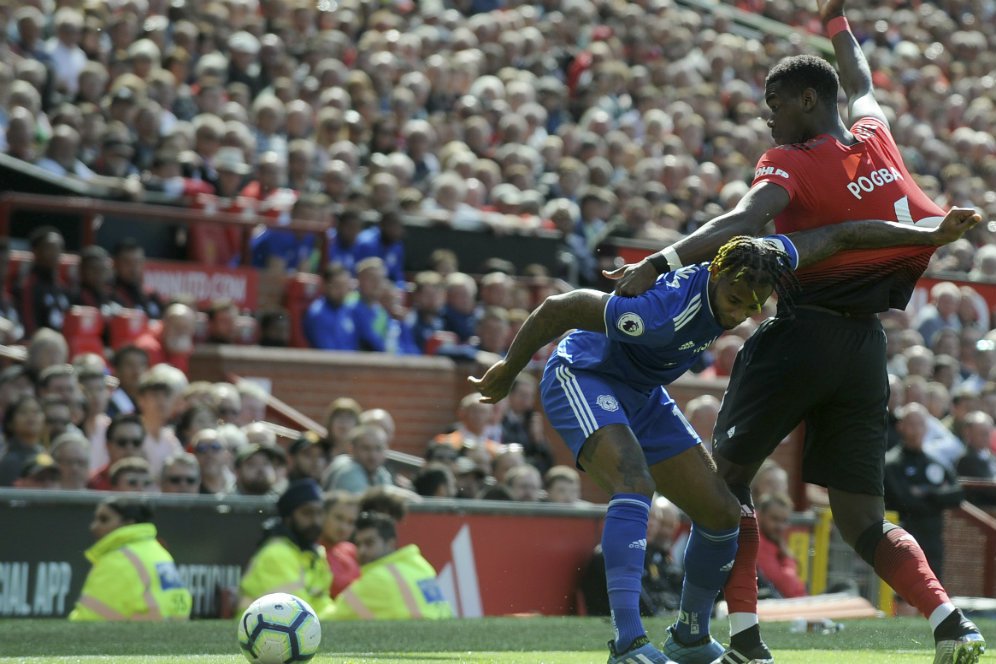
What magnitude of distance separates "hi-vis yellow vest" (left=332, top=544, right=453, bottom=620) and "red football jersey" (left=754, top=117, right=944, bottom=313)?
455 centimetres

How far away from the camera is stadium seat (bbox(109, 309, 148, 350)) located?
12648 millimetres

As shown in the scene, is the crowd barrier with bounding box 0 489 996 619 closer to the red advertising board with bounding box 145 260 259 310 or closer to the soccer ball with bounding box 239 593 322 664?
the red advertising board with bounding box 145 260 259 310

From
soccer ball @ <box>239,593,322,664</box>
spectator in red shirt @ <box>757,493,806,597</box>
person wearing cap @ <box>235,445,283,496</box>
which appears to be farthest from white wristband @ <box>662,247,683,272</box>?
spectator in red shirt @ <box>757,493,806,597</box>

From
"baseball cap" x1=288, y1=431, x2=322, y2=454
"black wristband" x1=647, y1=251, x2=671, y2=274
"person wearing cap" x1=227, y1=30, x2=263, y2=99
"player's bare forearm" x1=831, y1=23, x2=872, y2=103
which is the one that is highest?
"person wearing cap" x1=227, y1=30, x2=263, y2=99

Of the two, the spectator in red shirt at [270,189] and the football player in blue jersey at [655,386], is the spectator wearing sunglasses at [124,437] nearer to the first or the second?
the spectator in red shirt at [270,189]

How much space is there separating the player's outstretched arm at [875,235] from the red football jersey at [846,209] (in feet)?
0.34

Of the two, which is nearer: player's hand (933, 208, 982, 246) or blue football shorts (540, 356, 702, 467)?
player's hand (933, 208, 982, 246)

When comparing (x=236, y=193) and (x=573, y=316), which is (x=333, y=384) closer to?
(x=236, y=193)

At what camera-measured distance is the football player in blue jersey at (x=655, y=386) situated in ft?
19.6

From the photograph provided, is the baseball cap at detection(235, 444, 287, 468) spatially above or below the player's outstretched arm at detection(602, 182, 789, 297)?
below

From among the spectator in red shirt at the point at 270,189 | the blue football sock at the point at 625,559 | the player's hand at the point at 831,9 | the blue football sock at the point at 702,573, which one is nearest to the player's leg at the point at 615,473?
the blue football sock at the point at 625,559

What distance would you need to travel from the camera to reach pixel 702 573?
6441 millimetres

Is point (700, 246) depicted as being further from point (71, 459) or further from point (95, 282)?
point (95, 282)

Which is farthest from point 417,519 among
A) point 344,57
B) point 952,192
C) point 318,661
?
point 952,192
